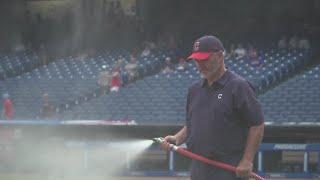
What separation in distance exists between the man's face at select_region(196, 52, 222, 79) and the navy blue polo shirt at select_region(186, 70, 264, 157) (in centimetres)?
7

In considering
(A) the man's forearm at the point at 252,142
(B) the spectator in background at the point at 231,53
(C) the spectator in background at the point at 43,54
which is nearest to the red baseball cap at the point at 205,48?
(A) the man's forearm at the point at 252,142

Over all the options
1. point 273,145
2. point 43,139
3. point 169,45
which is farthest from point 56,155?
point 169,45

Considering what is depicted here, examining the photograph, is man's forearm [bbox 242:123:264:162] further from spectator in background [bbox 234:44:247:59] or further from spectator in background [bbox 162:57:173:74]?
spectator in background [bbox 234:44:247:59]

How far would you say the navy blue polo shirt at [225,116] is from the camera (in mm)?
3922

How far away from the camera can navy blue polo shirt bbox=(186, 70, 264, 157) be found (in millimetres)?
3922

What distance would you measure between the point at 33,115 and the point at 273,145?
7.52 m

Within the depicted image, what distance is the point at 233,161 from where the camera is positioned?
159 inches

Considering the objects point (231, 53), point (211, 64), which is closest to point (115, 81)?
point (231, 53)

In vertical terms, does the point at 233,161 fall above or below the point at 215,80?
below

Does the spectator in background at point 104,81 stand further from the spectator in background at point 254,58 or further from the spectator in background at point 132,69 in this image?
the spectator in background at point 254,58

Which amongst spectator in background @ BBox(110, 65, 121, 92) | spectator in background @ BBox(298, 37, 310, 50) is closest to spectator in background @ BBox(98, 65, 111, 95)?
spectator in background @ BBox(110, 65, 121, 92)

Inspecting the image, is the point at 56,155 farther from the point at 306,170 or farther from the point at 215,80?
the point at 215,80

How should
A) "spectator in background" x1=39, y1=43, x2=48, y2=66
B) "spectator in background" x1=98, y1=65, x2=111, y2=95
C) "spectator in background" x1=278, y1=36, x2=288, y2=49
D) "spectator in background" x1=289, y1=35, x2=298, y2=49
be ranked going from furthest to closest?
"spectator in background" x1=39, y1=43, x2=48, y2=66 → "spectator in background" x1=278, y1=36, x2=288, y2=49 → "spectator in background" x1=289, y1=35, x2=298, y2=49 → "spectator in background" x1=98, y1=65, x2=111, y2=95

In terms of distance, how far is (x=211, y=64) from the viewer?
399 cm
